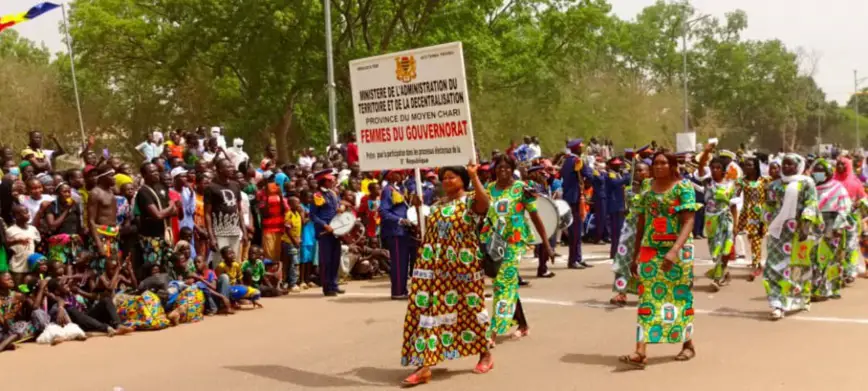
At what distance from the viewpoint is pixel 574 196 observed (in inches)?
565

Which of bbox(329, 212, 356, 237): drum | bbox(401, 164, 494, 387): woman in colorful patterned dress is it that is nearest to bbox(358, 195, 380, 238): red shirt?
bbox(329, 212, 356, 237): drum

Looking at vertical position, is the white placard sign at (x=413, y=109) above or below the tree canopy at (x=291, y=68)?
below

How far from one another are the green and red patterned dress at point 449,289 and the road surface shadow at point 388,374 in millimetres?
239

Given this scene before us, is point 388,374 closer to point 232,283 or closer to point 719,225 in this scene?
point 232,283

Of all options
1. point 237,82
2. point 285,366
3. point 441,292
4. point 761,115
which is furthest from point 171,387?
point 761,115

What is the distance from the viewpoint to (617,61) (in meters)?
74.2

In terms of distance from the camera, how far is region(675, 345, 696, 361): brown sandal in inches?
296

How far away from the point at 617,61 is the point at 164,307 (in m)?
67.5

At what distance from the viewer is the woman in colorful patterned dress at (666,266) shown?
7.28 metres

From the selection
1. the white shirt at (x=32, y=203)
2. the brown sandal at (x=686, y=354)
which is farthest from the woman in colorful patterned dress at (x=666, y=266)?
the white shirt at (x=32, y=203)

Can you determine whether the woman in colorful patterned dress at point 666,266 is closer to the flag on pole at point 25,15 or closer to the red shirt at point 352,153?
the flag on pole at point 25,15

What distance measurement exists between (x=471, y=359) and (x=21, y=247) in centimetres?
522

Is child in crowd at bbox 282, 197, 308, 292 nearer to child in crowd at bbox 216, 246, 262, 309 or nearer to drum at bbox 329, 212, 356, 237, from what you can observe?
drum at bbox 329, 212, 356, 237

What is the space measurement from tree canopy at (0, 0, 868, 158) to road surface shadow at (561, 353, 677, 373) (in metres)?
22.5
